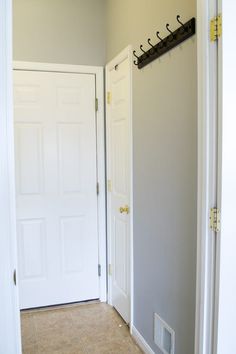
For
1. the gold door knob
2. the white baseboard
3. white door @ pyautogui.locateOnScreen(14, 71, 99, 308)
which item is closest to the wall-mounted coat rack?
white door @ pyautogui.locateOnScreen(14, 71, 99, 308)

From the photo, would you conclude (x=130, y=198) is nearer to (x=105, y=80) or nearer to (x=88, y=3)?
(x=105, y=80)

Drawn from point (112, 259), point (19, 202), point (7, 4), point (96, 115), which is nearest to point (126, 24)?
point (96, 115)

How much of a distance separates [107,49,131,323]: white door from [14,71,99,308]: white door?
0.65ft

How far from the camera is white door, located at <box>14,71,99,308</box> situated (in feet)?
9.66

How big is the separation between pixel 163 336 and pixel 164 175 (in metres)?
1.02

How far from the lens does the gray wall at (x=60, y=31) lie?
284cm

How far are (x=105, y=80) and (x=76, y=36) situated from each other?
0.46 metres

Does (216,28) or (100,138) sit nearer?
(216,28)

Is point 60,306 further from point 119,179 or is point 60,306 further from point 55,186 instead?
point 119,179

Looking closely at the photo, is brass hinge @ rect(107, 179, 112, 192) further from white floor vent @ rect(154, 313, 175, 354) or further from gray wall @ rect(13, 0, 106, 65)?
white floor vent @ rect(154, 313, 175, 354)

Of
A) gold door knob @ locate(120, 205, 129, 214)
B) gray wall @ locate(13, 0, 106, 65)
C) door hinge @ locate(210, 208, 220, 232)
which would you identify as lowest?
gold door knob @ locate(120, 205, 129, 214)

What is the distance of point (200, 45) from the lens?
1415 millimetres

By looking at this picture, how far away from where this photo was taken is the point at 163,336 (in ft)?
6.79

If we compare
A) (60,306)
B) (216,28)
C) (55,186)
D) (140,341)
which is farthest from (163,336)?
(216,28)
